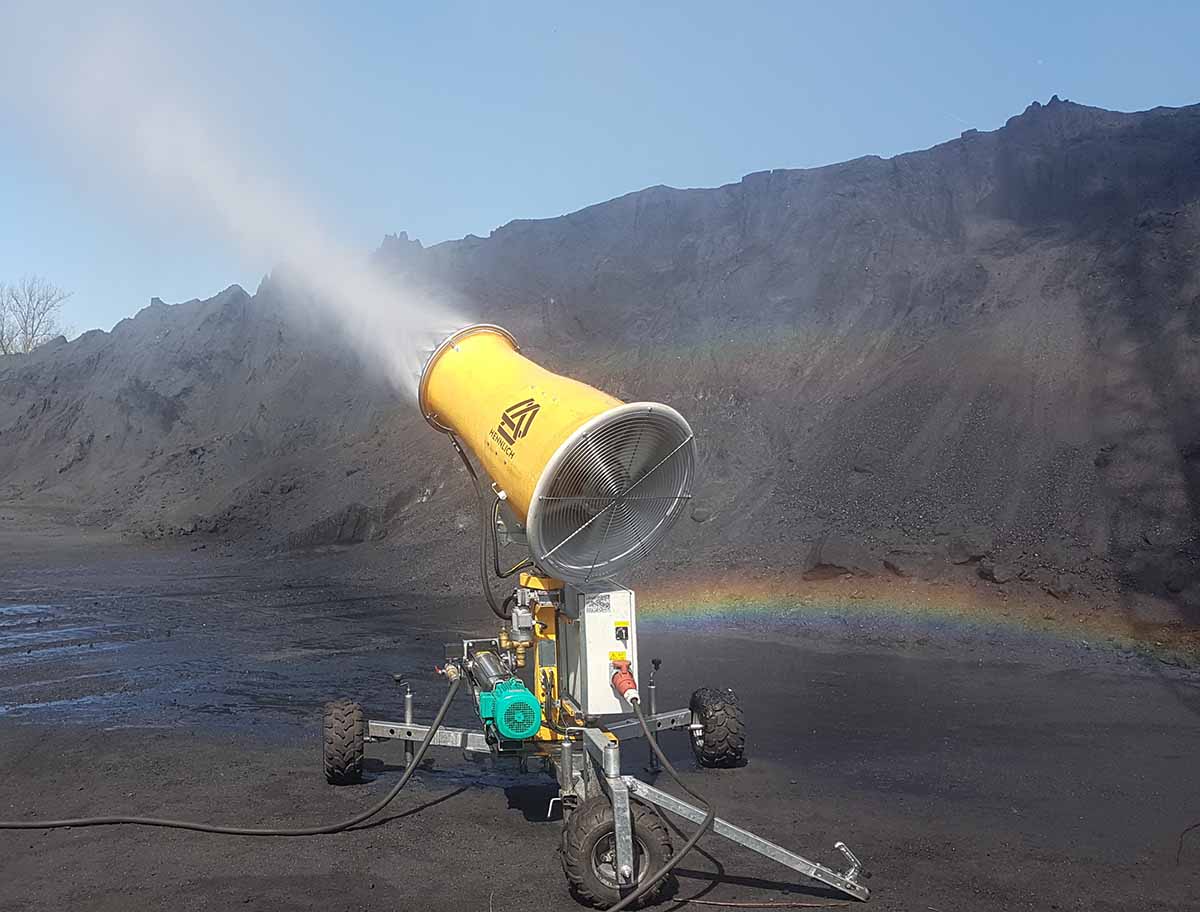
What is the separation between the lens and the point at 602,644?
282 inches

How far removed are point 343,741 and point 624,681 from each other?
2.88m

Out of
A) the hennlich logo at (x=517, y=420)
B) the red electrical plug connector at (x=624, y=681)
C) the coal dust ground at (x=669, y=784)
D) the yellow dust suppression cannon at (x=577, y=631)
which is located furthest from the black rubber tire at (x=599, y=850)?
the hennlich logo at (x=517, y=420)

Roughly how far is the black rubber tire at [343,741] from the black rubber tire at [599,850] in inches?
121

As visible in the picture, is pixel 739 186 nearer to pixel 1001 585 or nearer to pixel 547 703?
pixel 1001 585

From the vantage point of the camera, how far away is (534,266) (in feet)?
158

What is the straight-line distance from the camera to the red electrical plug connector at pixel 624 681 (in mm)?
6926

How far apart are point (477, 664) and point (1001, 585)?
12.3 m

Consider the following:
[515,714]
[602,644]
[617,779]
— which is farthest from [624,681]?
[617,779]

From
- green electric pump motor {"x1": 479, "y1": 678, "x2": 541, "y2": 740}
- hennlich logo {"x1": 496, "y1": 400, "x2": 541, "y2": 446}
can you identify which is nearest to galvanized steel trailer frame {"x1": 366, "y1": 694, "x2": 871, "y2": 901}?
green electric pump motor {"x1": 479, "y1": 678, "x2": 541, "y2": 740}

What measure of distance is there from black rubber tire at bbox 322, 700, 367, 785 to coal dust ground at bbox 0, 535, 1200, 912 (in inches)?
7.9

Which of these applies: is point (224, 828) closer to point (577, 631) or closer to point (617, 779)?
point (577, 631)

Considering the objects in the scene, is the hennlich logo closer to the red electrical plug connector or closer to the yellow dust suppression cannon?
the yellow dust suppression cannon

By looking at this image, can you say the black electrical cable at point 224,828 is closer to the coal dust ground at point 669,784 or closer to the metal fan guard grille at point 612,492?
the coal dust ground at point 669,784

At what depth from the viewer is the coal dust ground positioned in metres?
6.43
